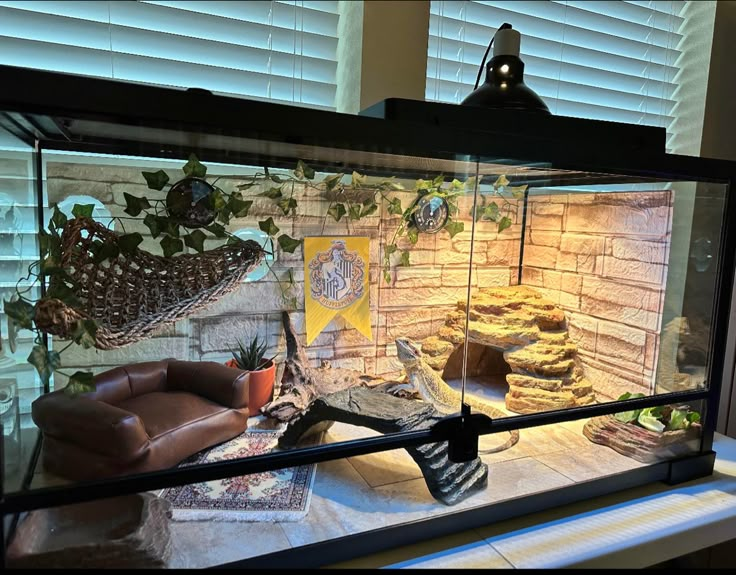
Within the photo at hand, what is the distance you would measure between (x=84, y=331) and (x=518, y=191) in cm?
82

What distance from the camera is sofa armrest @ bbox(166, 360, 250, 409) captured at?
0.84m

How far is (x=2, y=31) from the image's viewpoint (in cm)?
114

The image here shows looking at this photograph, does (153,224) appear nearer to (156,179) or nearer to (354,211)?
(156,179)

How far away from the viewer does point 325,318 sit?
0.90 meters

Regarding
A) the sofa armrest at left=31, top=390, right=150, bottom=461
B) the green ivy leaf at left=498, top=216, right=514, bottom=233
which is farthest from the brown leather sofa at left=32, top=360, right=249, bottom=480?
A: the green ivy leaf at left=498, top=216, right=514, bottom=233

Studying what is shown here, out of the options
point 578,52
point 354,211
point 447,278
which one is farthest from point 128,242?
point 578,52

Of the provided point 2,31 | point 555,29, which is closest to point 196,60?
point 2,31

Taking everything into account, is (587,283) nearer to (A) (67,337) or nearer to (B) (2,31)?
(A) (67,337)

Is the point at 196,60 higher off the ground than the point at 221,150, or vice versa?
the point at 196,60

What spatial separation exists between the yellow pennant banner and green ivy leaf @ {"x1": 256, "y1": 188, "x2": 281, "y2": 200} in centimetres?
9

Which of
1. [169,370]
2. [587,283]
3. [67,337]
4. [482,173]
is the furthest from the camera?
[587,283]

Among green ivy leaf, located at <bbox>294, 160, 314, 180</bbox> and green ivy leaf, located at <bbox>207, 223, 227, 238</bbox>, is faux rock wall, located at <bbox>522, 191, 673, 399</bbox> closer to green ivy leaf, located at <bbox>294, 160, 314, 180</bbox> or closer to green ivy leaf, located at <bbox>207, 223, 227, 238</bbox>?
green ivy leaf, located at <bbox>294, 160, 314, 180</bbox>

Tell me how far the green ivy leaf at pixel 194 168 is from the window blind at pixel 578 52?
97 centimetres

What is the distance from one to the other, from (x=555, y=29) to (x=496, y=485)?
150 cm
